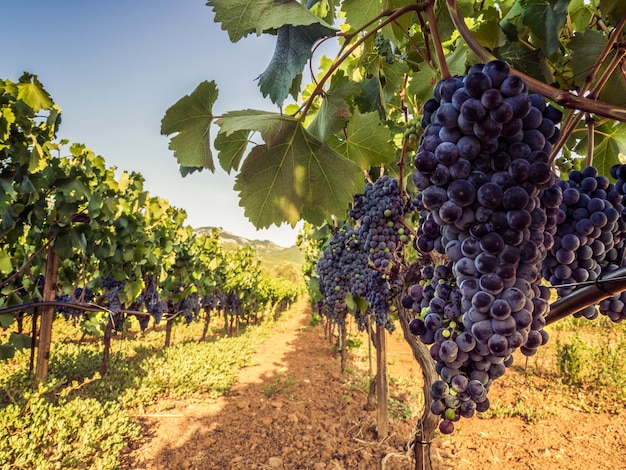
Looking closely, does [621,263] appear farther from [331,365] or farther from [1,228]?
[331,365]

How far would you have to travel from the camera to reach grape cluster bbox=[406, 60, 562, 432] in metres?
0.69

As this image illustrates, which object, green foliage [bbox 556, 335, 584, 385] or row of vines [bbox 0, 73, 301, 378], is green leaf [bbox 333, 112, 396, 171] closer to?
row of vines [bbox 0, 73, 301, 378]

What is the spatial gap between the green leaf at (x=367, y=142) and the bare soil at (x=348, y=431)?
3.23 meters

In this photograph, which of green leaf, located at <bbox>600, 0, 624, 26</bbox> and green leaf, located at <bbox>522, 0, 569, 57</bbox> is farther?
green leaf, located at <bbox>522, 0, 569, 57</bbox>

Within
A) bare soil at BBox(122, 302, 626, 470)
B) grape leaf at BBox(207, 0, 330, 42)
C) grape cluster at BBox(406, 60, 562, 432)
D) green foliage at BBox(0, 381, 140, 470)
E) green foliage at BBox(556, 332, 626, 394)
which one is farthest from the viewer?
green foliage at BBox(556, 332, 626, 394)

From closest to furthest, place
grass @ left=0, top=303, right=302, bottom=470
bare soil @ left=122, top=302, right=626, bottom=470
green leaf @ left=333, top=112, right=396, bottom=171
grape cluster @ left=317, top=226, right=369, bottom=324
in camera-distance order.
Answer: green leaf @ left=333, top=112, right=396, bottom=171
grape cluster @ left=317, top=226, right=369, bottom=324
grass @ left=0, top=303, right=302, bottom=470
bare soil @ left=122, top=302, right=626, bottom=470

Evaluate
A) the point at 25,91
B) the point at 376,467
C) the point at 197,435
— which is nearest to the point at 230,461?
the point at 197,435

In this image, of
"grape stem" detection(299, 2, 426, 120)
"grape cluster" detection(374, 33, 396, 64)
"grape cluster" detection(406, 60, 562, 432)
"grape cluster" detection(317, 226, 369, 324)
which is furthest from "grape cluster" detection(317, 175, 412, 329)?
"grape cluster" detection(406, 60, 562, 432)

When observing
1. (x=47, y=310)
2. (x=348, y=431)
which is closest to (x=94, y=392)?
(x=47, y=310)

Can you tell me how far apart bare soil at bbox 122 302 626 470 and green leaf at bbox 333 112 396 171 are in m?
3.23

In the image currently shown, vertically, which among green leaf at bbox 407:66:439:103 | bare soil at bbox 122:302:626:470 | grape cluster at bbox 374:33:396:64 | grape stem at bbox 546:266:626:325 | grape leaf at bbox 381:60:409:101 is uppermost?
grape cluster at bbox 374:33:396:64

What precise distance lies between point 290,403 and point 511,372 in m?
5.71

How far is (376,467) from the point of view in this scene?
14.9ft

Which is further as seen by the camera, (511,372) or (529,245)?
(511,372)
